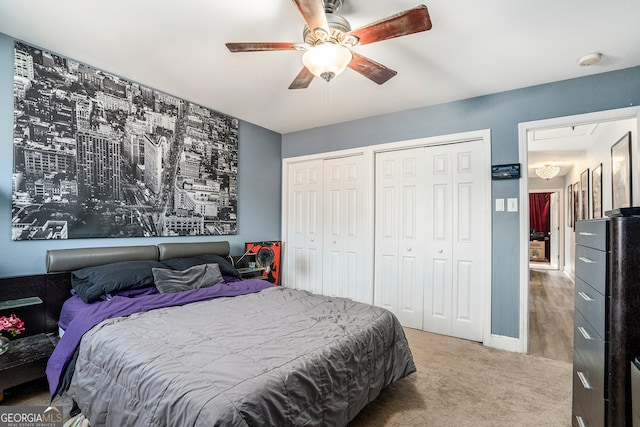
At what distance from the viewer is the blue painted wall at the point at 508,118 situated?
269 centimetres

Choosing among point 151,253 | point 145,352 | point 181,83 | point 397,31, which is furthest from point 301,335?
point 181,83

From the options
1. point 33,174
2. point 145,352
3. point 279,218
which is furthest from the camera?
point 279,218

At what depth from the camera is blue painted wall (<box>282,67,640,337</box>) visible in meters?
2.69

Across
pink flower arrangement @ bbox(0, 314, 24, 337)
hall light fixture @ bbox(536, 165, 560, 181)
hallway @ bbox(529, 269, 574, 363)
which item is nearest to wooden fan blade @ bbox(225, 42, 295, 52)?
pink flower arrangement @ bbox(0, 314, 24, 337)

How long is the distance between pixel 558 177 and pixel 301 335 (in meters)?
9.30

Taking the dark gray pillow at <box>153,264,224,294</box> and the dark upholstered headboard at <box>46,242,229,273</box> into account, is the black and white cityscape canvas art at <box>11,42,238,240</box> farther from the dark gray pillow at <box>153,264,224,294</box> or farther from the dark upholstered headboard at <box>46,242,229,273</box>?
the dark gray pillow at <box>153,264,224,294</box>

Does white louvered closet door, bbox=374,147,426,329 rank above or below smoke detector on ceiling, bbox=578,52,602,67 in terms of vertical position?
below

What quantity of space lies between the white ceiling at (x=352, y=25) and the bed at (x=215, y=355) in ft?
5.64

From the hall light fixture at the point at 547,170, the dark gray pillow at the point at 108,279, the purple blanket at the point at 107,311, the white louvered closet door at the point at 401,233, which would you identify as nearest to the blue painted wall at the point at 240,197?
the dark gray pillow at the point at 108,279

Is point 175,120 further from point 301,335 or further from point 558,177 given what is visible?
point 558,177

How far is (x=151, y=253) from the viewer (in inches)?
120

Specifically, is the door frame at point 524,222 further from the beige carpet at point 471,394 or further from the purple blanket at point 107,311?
the purple blanket at point 107,311

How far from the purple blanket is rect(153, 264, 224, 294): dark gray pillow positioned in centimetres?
13

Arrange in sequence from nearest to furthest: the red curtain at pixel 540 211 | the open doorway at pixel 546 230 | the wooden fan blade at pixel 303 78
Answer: the wooden fan blade at pixel 303 78, the open doorway at pixel 546 230, the red curtain at pixel 540 211
